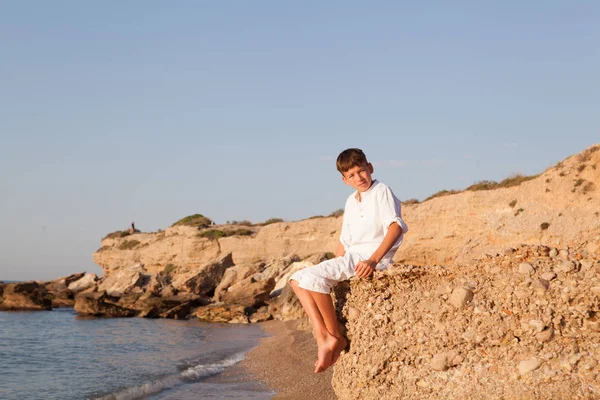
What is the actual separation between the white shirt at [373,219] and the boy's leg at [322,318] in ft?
1.76

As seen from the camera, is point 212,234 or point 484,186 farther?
point 212,234

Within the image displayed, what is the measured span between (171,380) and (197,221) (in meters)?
35.2

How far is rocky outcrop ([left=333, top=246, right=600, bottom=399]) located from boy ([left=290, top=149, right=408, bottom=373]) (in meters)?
0.16

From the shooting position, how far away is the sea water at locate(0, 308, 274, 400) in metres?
9.89

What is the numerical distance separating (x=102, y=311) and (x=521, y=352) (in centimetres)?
2507

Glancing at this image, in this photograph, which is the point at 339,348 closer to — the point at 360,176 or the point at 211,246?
the point at 360,176

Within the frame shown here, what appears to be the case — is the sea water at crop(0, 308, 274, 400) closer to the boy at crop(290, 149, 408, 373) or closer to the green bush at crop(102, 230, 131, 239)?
the boy at crop(290, 149, 408, 373)

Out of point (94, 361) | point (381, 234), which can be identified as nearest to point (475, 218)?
point (94, 361)

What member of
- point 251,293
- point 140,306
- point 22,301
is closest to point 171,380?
point 251,293

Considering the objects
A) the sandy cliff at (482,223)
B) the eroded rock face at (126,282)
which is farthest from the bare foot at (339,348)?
the eroded rock face at (126,282)

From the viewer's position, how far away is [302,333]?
1530 cm

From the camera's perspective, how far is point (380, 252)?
432cm

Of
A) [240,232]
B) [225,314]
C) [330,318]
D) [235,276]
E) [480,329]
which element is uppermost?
[240,232]

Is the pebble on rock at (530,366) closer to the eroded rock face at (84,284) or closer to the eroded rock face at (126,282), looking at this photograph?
the eroded rock face at (126,282)
